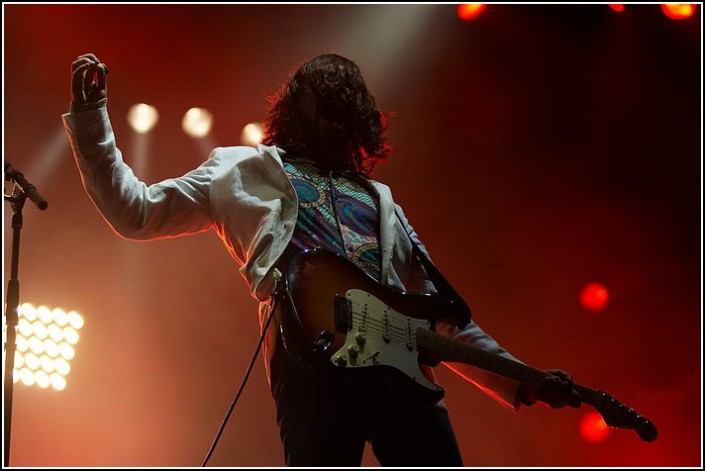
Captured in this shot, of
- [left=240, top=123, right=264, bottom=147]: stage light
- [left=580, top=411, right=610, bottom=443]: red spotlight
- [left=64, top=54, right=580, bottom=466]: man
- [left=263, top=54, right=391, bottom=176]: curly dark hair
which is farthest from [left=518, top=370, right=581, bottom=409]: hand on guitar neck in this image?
[left=240, top=123, right=264, bottom=147]: stage light

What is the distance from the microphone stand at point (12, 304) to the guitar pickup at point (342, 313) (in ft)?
2.73

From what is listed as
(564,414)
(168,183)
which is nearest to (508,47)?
(564,414)

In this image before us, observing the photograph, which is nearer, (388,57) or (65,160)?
(65,160)

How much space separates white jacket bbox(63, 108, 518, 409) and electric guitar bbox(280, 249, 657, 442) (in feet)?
0.35

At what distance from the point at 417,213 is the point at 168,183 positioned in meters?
2.49

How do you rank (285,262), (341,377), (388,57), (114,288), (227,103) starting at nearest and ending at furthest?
(341,377), (285,262), (114,288), (227,103), (388,57)

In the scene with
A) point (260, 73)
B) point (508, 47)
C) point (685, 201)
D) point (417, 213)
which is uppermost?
point (508, 47)

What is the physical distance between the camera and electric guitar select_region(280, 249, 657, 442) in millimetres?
1438

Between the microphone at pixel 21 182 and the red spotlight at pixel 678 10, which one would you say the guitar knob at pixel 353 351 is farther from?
the red spotlight at pixel 678 10

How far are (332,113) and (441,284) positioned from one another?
555 mm

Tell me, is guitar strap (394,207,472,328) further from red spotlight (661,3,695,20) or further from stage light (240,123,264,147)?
red spotlight (661,3,695,20)

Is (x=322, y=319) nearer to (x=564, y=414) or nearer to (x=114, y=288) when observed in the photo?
(x=114, y=288)

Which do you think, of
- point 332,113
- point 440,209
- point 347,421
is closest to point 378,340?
point 347,421

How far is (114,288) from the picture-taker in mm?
3525
